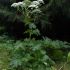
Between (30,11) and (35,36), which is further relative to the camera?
(35,36)

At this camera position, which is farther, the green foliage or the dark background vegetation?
the dark background vegetation

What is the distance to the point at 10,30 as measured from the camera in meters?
7.84

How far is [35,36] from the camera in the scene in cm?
730

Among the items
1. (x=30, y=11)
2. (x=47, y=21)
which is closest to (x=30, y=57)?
(x=30, y=11)

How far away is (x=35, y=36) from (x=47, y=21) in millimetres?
602

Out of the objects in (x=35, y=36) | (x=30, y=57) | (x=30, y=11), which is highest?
(x=30, y=11)

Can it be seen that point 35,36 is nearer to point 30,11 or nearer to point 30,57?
point 30,11

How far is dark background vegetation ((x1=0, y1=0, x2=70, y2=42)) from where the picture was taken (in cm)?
686

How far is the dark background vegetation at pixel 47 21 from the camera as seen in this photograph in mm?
6855

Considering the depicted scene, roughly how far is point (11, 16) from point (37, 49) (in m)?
2.36

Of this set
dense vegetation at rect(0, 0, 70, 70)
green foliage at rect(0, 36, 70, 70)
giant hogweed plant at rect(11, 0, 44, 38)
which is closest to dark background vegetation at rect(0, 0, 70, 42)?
dense vegetation at rect(0, 0, 70, 70)

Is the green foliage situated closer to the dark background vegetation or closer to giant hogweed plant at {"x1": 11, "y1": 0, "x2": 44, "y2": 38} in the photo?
giant hogweed plant at {"x1": 11, "y1": 0, "x2": 44, "y2": 38}

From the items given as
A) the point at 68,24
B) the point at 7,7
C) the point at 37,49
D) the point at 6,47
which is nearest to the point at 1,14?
the point at 7,7

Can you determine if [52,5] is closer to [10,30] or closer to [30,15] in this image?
[30,15]
